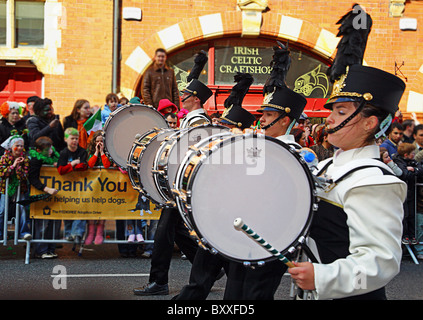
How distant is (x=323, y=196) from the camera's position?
2773mm

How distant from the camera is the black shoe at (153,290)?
18.2ft

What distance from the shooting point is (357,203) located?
2.52m

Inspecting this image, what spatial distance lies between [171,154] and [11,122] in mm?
4899

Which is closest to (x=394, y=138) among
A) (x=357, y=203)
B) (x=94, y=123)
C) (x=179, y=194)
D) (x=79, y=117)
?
(x=94, y=123)

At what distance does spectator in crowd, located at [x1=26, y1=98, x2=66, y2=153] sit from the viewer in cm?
850

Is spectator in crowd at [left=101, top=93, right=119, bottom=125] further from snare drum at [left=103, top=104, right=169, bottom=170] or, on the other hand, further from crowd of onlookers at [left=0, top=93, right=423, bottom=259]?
snare drum at [left=103, top=104, right=169, bottom=170]

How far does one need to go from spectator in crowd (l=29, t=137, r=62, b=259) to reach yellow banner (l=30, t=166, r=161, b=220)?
80 mm

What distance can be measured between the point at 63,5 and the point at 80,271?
21.9 ft

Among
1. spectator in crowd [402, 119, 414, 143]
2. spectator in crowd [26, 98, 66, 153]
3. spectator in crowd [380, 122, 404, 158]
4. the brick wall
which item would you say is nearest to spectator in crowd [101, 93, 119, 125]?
spectator in crowd [26, 98, 66, 153]

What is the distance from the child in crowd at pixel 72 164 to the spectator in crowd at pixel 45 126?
1007 mm

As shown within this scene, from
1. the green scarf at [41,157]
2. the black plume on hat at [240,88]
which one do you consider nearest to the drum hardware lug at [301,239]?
the black plume on hat at [240,88]

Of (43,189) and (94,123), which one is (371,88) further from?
(94,123)

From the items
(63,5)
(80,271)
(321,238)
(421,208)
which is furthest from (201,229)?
(63,5)

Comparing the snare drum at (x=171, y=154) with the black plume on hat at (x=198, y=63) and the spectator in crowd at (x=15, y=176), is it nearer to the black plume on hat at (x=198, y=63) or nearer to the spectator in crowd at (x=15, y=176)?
the black plume on hat at (x=198, y=63)
